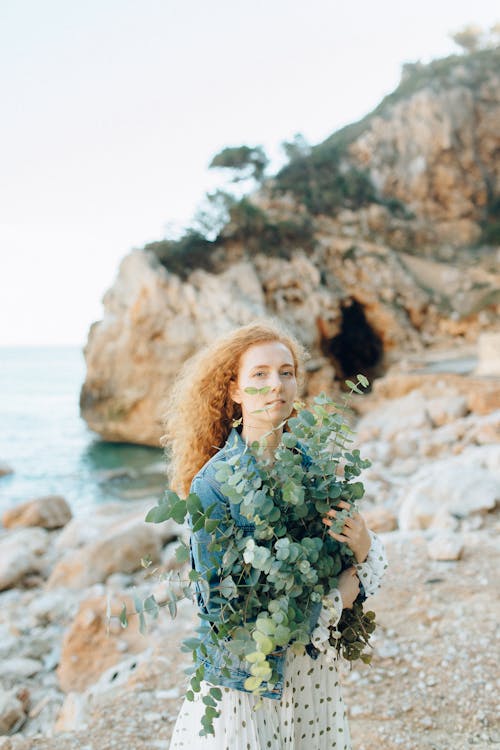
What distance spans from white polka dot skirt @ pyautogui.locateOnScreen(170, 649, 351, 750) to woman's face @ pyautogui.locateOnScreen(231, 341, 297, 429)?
0.77 meters

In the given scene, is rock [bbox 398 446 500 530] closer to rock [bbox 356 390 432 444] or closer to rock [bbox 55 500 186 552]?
rock [bbox 55 500 186 552]

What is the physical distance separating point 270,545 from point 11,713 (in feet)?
12.5

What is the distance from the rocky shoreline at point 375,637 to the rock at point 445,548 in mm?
13

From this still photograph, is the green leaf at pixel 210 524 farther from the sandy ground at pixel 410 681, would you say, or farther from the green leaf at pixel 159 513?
the sandy ground at pixel 410 681

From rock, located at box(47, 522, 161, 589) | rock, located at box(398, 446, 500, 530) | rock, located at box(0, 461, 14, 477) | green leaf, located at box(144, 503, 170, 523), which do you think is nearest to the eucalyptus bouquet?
green leaf, located at box(144, 503, 170, 523)

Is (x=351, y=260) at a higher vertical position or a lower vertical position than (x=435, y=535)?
higher

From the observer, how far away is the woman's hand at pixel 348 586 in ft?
5.49

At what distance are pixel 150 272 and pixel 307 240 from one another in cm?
696

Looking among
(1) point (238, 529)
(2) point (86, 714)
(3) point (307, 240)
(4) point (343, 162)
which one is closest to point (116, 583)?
(2) point (86, 714)

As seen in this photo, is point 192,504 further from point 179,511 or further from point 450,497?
point 450,497

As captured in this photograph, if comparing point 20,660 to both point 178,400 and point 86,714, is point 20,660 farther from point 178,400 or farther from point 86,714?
point 178,400

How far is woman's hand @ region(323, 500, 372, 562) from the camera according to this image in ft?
5.31

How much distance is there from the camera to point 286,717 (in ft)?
5.55

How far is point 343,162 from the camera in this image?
86.9ft
